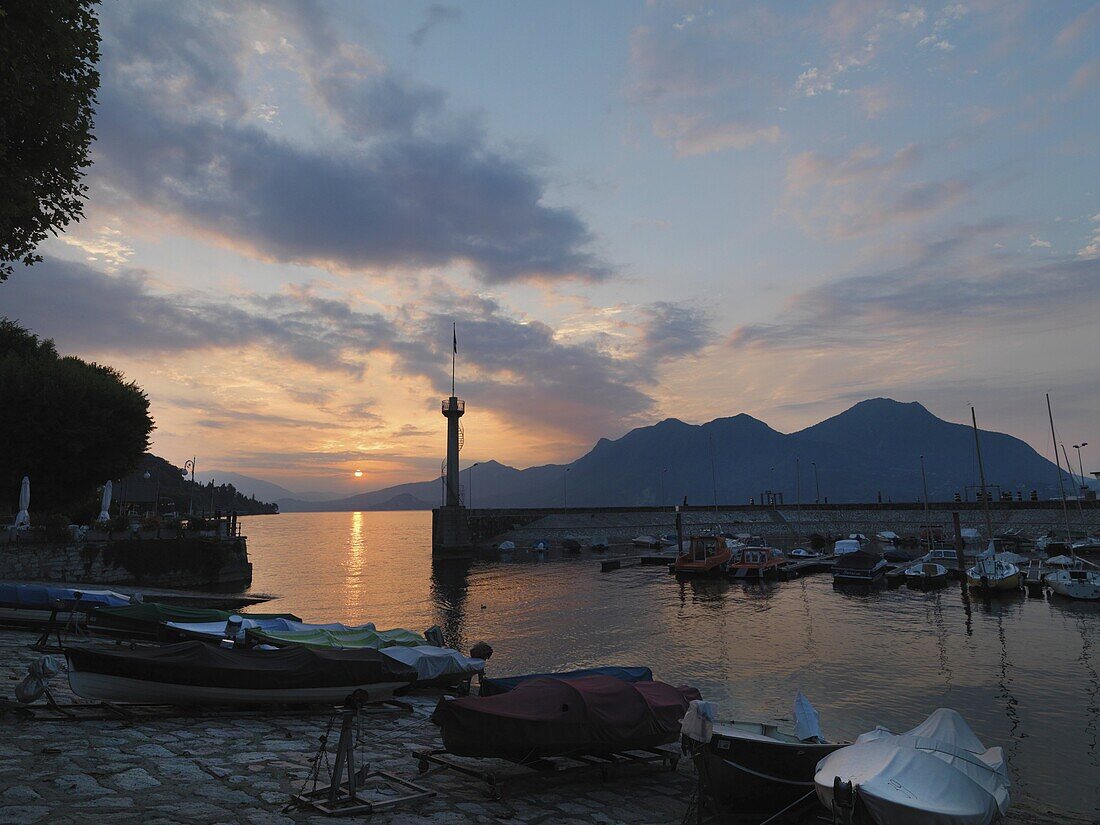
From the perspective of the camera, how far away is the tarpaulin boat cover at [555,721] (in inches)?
488

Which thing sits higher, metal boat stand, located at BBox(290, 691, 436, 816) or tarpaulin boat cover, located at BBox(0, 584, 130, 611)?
tarpaulin boat cover, located at BBox(0, 584, 130, 611)

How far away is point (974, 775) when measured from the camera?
39.5 feet

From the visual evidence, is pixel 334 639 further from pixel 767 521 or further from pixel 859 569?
pixel 767 521

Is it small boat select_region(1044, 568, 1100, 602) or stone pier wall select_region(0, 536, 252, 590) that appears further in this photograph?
small boat select_region(1044, 568, 1100, 602)

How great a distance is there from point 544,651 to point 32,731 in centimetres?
2331

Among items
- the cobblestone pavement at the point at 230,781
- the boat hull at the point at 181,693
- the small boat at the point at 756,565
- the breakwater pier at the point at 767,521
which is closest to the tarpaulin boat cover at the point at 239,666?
the boat hull at the point at 181,693

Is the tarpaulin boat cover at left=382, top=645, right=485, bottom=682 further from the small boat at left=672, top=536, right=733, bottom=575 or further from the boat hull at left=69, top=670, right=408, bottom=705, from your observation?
the small boat at left=672, top=536, right=733, bottom=575

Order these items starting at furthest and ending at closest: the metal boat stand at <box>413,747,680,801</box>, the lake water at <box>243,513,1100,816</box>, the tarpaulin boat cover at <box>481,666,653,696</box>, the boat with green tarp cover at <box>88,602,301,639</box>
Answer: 1. the boat with green tarp cover at <box>88,602,301,639</box>
2. the lake water at <box>243,513,1100,816</box>
3. the tarpaulin boat cover at <box>481,666,653,696</box>
4. the metal boat stand at <box>413,747,680,801</box>

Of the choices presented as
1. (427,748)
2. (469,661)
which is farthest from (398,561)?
(427,748)

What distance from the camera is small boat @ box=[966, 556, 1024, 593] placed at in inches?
1903

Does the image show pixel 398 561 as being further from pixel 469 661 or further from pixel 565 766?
pixel 565 766

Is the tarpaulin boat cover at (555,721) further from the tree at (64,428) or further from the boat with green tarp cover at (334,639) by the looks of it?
the tree at (64,428)

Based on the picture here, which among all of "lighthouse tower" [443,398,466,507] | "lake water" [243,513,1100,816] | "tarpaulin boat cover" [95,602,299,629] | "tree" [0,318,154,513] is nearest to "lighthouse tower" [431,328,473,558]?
"lighthouse tower" [443,398,466,507]

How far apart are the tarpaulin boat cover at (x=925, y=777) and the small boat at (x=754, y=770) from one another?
86 cm
